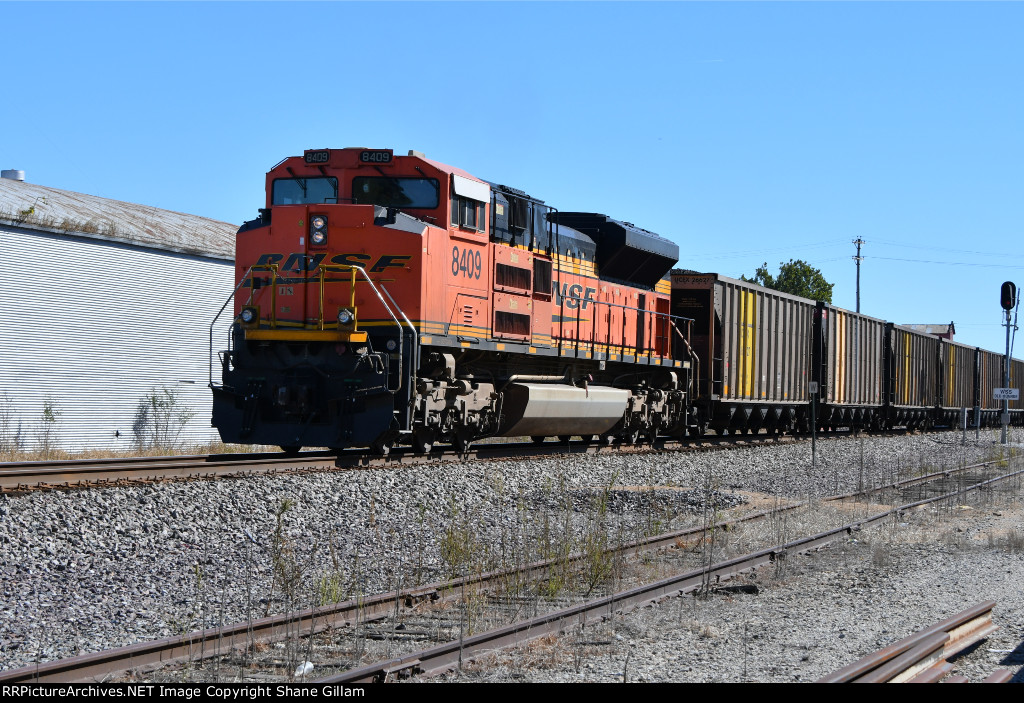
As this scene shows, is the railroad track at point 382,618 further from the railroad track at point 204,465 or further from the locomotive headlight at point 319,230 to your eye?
the locomotive headlight at point 319,230

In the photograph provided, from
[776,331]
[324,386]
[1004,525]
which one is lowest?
[1004,525]

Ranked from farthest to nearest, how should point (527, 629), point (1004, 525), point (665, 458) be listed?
point (665, 458)
point (1004, 525)
point (527, 629)

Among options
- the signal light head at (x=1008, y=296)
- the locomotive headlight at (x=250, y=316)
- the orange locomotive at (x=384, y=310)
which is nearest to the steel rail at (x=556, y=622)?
the orange locomotive at (x=384, y=310)

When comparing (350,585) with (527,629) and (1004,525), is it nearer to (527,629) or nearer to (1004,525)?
(527,629)

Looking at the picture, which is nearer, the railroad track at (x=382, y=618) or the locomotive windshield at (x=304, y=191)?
the railroad track at (x=382, y=618)

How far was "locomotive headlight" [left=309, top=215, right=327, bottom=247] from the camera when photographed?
44.4 feet

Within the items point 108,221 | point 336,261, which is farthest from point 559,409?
point 108,221

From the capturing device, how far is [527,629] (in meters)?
6.12

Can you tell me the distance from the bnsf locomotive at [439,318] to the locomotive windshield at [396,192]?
0.02 meters

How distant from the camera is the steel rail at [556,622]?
5.07 m

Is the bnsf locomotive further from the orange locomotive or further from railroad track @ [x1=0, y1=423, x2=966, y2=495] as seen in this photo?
railroad track @ [x1=0, y1=423, x2=966, y2=495]

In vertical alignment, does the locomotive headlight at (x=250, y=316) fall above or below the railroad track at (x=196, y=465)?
above

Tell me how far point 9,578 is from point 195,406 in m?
15.4
